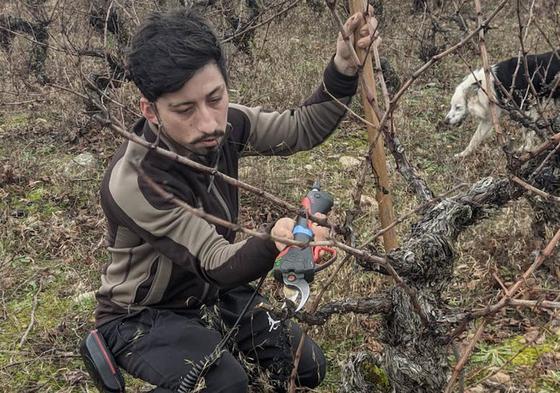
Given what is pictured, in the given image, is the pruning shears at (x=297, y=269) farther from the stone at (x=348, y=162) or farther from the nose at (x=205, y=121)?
the stone at (x=348, y=162)

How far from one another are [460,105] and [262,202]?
8.80ft

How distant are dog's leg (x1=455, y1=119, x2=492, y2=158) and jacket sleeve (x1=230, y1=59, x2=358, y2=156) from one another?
2.94 m

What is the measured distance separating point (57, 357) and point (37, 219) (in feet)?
5.62

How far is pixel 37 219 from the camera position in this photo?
15.9 ft

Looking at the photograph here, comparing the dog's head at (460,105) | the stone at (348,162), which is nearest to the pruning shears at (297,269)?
the stone at (348,162)

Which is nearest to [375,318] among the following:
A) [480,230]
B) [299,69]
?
[480,230]

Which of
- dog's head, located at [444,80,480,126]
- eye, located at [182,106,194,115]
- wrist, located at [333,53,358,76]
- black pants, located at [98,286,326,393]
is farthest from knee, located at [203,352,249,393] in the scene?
dog's head, located at [444,80,480,126]

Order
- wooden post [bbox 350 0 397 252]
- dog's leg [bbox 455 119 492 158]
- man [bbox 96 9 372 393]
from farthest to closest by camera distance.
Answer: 1. dog's leg [bbox 455 119 492 158]
2. wooden post [bbox 350 0 397 252]
3. man [bbox 96 9 372 393]

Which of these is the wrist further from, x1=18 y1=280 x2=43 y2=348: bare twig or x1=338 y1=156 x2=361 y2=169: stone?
x1=338 y1=156 x2=361 y2=169: stone

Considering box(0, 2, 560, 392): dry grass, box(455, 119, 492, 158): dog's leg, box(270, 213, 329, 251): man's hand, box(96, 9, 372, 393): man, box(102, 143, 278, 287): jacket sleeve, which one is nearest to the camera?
box(270, 213, 329, 251): man's hand

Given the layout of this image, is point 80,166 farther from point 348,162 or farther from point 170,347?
point 170,347

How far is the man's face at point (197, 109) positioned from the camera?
7.57ft

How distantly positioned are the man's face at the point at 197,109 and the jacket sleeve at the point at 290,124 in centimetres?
48

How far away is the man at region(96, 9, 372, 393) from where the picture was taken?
2.30m
